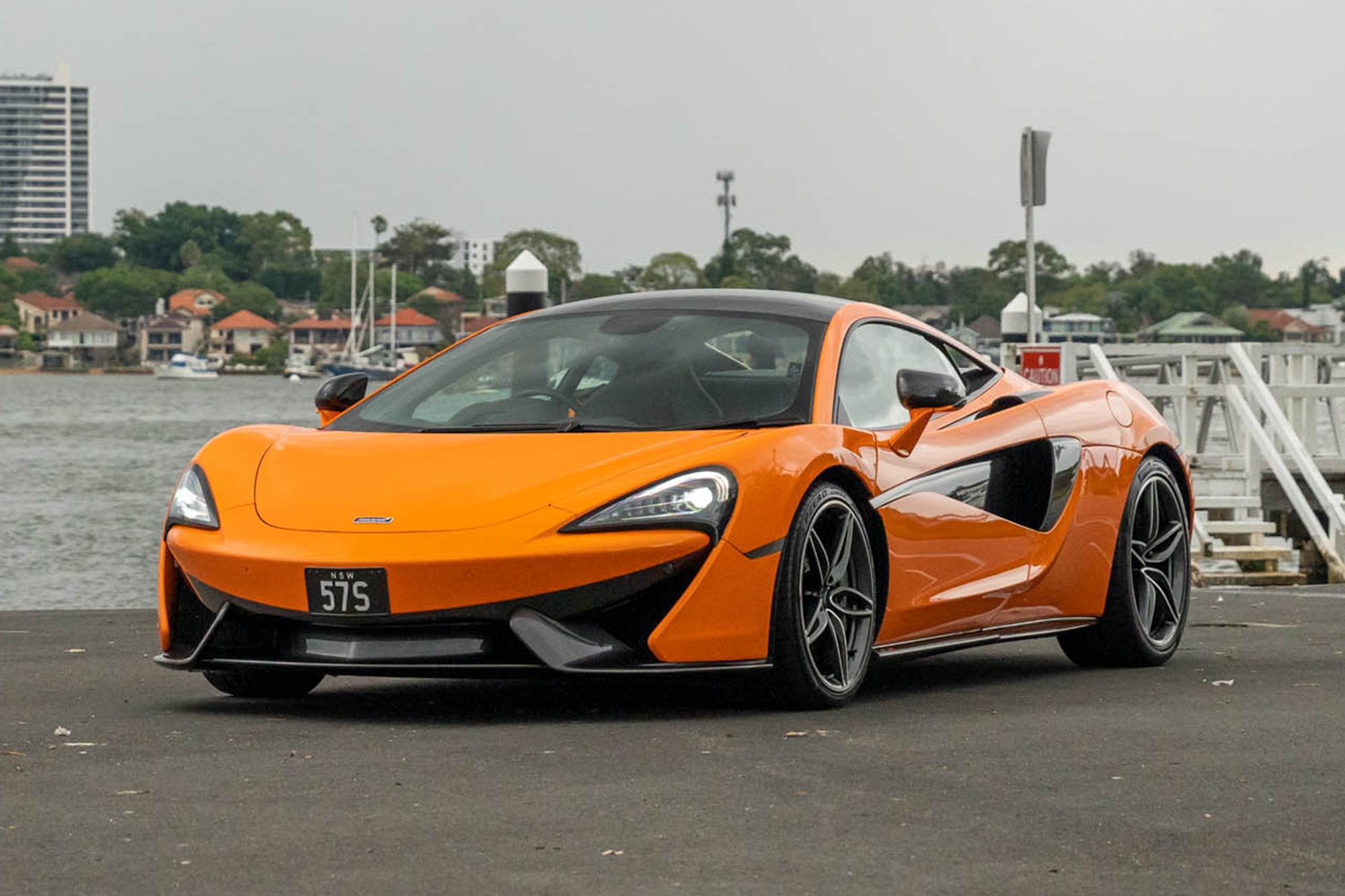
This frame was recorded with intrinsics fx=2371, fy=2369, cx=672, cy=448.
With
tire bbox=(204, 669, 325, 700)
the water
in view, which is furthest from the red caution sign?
tire bbox=(204, 669, 325, 700)

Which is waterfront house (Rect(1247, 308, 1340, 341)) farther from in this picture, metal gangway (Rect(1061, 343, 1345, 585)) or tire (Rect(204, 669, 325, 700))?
tire (Rect(204, 669, 325, 700))

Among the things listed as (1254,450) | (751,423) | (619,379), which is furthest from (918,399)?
(1254,450)

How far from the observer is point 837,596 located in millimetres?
6848

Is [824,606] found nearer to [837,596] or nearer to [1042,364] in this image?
[837,596]

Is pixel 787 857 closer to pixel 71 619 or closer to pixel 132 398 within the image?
pixel 71 619

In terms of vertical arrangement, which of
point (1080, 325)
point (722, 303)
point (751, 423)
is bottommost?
point (751, 423)

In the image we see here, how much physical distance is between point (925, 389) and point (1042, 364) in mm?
12417

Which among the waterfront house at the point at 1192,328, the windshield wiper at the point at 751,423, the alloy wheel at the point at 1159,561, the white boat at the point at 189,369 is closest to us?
the windshield wiper at the point at 751,423

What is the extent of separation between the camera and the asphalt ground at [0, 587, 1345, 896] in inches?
168

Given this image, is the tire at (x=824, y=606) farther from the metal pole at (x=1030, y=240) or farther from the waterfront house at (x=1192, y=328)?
the waterfront house at (x=1192, y=328)

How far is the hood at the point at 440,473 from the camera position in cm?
639

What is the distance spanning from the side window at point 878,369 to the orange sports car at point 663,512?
0.04ft

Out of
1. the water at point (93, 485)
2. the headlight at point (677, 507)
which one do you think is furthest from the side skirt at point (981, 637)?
the water at point (93, 485)

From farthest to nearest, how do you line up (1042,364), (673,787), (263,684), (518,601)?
1. (1042,364)
2. (263,684)
3. (518,601)
4. (673,787)
